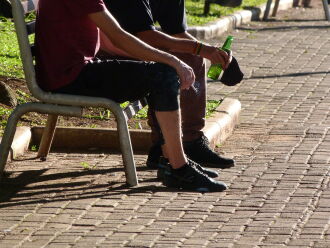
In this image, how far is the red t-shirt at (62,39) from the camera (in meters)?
6.18

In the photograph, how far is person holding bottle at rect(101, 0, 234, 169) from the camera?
658 cm

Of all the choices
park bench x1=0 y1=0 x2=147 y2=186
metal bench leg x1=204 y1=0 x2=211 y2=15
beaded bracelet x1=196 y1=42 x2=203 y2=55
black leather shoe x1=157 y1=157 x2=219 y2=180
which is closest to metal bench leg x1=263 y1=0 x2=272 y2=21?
metal bench leg x1=204 y1=0 x2=211 y2=15

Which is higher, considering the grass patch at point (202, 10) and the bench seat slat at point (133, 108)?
the bench seat slat at point (133, 108)

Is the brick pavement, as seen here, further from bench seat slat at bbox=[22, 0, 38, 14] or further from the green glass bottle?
bench seat slat at bbox=[22, 0, 38, 14]

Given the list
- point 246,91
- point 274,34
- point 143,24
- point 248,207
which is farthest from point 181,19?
point 274,34

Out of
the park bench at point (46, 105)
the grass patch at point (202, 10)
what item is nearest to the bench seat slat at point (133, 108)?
the park bench at point (46, 105)

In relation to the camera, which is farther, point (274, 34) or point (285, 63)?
point (274, 34)

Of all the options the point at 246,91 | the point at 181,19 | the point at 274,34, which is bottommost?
the point at 274,34

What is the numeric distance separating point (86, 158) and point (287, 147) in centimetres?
140

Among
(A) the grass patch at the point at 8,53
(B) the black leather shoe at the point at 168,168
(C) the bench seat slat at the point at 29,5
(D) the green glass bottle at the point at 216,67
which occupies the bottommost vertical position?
(A) the grass patch at the point at 8,53

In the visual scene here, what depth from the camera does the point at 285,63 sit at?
11625 millimetres

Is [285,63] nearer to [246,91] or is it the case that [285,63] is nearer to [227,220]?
[246,91]

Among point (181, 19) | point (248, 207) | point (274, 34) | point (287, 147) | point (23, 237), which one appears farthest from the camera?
point (274, 34)

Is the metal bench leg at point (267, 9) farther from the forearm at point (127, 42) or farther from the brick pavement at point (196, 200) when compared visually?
the forearm at point (127, 42)
